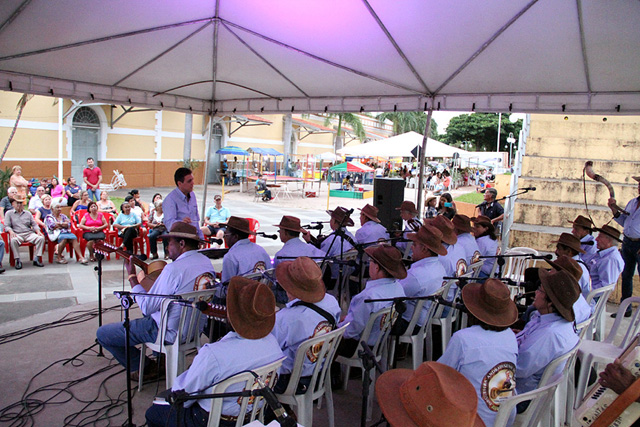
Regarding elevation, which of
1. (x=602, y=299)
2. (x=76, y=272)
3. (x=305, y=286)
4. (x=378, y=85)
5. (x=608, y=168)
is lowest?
(x=76, y=272)

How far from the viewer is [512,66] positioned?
16.9ft

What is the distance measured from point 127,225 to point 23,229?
5.16 ft

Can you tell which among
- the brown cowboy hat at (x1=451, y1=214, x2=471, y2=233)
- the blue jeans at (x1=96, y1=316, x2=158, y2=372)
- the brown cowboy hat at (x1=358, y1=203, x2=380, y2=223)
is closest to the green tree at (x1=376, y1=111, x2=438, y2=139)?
the brown cowboy hat at (x1=358, y1=203, x2=380, y2=223)

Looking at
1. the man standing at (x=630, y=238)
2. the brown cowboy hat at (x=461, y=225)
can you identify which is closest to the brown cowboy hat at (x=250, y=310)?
the brown cowboy hat at (x=461, y=225)

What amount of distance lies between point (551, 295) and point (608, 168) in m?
8.42

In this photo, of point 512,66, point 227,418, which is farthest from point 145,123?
point 227,418

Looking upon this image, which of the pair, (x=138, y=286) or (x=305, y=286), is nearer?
(x=305, y=286)

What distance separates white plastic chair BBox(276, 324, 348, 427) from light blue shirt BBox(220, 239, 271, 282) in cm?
160

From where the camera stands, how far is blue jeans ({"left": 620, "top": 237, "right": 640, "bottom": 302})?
621 centimetres

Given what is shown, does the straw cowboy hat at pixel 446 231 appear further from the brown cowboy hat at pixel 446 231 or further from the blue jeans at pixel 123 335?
the blue jeans at pixel 123 335

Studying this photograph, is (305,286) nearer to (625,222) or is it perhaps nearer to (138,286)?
(138,286)

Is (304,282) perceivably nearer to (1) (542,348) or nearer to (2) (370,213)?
(1) (542,348)

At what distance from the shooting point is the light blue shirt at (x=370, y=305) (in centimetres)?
345

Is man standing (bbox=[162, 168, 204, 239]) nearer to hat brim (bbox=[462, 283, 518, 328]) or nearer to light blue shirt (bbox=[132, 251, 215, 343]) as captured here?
light blue shirt (bbox=[132, 251, 215, 343])
